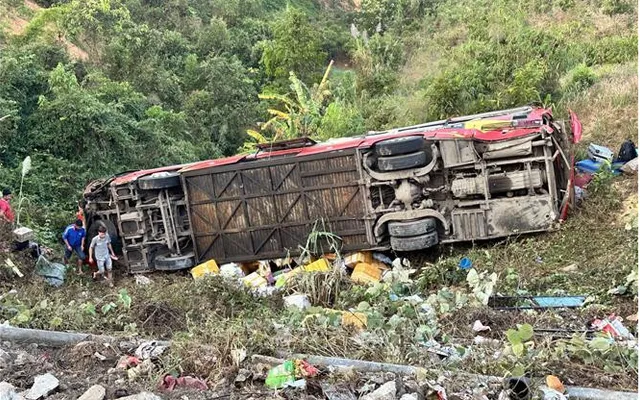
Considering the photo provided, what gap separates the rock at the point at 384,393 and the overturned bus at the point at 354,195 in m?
4.55

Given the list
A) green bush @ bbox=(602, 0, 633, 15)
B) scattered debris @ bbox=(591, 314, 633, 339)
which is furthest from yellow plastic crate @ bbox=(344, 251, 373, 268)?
green bush @ bbox=(602, 0, 633, 15)

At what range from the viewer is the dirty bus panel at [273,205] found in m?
9.31

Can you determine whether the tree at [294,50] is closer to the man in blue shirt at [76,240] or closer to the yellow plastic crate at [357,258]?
the man in blue shirt at [76,240]

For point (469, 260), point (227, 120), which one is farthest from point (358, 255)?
point (227, 120)

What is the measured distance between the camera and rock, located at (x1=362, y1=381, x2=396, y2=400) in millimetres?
4363

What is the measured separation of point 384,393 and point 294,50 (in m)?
18.3

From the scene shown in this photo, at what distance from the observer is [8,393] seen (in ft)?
15.3

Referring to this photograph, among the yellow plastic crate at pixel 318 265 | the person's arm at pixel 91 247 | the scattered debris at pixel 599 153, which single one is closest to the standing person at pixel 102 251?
the person's arm at pixel 91 247

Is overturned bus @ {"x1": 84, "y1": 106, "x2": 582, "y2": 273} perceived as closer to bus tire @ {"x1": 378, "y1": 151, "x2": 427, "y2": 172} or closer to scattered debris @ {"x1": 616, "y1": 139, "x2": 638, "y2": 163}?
bus tire @ {"x1": 378, "y1": 151, "x2": 427, "y2": 172}

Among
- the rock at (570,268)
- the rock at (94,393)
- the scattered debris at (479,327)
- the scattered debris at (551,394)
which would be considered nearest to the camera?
the scattered debris at (551,394)

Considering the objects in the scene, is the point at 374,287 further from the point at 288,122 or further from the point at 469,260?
the point at 288,122

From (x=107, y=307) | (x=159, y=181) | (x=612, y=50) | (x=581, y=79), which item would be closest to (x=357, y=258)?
(x=159, y=181)

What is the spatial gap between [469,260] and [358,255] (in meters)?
1.68

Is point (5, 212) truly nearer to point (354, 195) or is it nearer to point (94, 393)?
point (354, 195)
